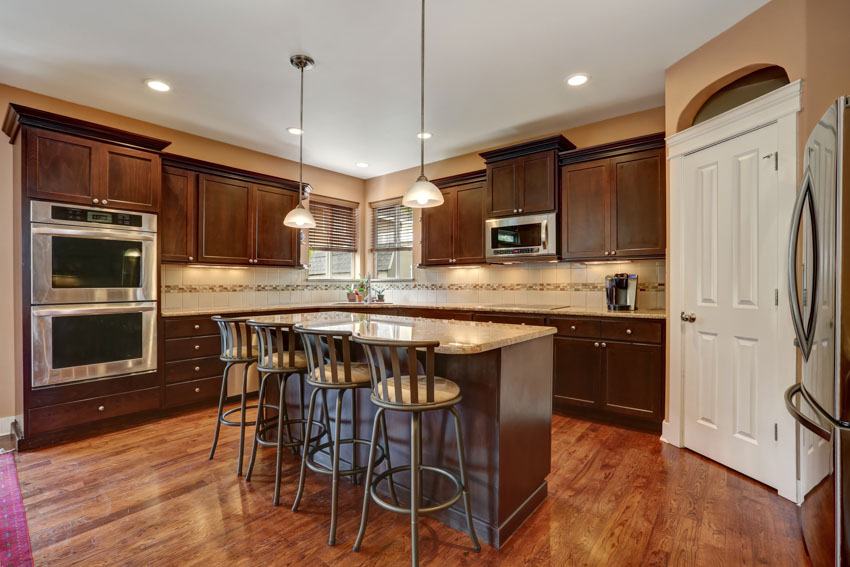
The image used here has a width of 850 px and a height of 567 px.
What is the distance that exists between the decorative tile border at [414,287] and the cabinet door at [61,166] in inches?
46.9

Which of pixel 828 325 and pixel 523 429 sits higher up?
pixel 828 325

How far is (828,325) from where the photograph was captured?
4.62ft

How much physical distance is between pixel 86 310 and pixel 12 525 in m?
1.61

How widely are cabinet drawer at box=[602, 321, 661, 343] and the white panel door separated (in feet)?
0.93

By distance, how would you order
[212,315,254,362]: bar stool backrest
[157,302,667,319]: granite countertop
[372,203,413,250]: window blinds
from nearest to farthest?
1. [212,315,254,362]: bar stool backrest
2. [157,302,667,319]: granite countertop
3. [372,203,413,250]: window blinds

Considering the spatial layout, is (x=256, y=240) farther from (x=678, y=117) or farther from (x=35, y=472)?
(x=678, y=117)

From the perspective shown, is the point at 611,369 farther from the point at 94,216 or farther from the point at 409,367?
the point at 94,216

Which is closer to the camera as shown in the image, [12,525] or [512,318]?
[12,525]

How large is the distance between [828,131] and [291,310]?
4.28 m

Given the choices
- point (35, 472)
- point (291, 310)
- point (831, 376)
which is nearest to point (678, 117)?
point (831, 376)

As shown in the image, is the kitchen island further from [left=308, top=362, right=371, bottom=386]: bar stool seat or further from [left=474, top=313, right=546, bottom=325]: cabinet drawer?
[left=474, top=313, right=546, bottom=325]: cabinet drawer

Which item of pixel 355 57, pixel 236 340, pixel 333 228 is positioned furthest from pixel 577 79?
pixel 333 228

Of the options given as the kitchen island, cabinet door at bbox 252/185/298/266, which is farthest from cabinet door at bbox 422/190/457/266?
the kitchen island

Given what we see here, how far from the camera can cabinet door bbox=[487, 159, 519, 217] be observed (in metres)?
4.11
